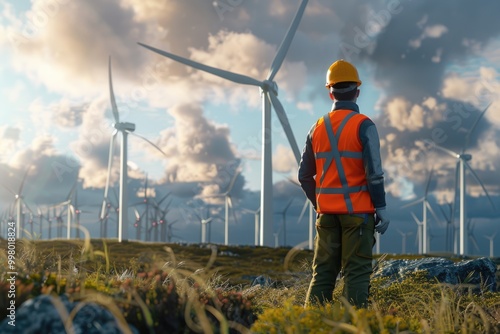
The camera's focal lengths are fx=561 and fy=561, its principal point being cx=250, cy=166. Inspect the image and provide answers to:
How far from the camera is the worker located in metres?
6.98

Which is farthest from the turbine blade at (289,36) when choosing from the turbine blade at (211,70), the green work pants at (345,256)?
the green work pants at (345,256)

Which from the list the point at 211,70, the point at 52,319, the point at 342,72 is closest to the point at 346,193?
the point at 342,72

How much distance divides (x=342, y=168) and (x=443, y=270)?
16.5 ft

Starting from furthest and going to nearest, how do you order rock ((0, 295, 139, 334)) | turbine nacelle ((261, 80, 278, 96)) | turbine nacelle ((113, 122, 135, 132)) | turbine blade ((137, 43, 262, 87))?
turbine nacelle ((113, 122, 135, 132)) < turbine nacelle ((261, 80, 278, 96)) < turbine blade ((137, 43, 262, 87)) < rock ((0, 295, 139, 334))

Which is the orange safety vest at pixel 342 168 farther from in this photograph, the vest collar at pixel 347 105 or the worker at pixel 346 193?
the vest collar at pixel 347 105

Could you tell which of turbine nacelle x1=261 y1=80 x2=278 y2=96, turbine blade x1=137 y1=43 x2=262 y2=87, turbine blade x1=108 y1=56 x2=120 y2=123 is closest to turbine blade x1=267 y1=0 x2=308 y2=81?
turbine nacelle x1=261 y1=80 x2=278 y2=96

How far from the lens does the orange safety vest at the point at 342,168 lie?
7.03 m

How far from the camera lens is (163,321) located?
14.5 ft

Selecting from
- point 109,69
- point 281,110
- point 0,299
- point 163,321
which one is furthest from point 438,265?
point 109,69

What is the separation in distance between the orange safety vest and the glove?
89mm

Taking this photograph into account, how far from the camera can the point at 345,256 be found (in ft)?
23.2

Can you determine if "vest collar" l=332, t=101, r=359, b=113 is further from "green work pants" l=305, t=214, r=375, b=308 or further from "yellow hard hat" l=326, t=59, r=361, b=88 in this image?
"green work pants" l=305, t=214, r=375, b=308

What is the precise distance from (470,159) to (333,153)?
66375 mm

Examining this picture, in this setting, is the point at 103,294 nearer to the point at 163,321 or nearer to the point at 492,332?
the point at 163,321
